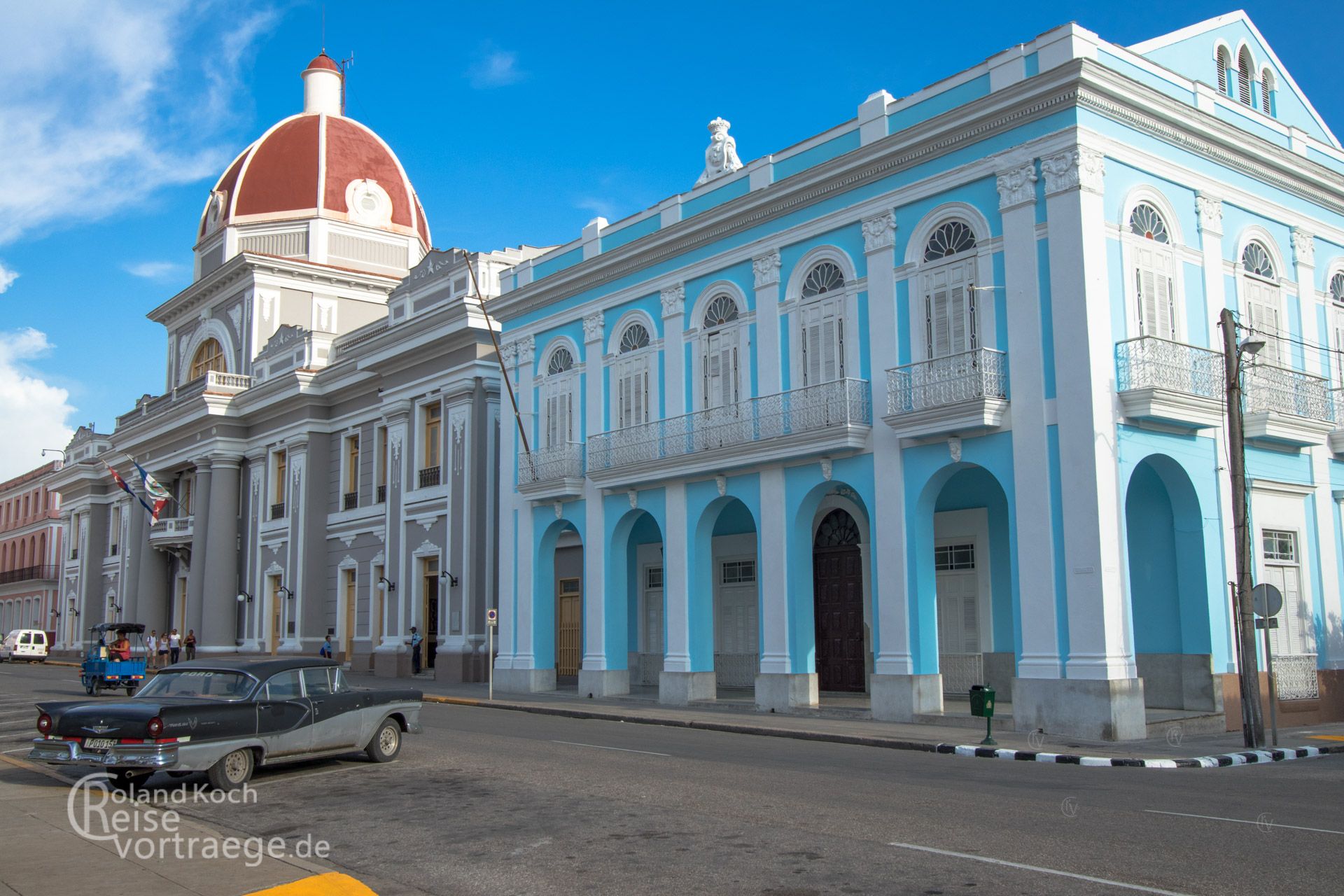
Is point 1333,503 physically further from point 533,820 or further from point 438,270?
point 438,270

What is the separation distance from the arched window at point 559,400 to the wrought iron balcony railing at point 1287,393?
1352 cm

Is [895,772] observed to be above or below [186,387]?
below

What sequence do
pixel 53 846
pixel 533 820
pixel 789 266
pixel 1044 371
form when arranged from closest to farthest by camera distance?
pixel 53 846
pixel 533 820
pixel 1044 371
pixel 789 266

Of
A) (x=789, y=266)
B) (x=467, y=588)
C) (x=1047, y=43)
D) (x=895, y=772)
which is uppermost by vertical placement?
(x=1047, y=43)

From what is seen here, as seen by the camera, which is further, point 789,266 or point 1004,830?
point 789,266

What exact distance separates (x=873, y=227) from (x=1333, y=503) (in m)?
9.15

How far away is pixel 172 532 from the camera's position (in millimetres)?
45156

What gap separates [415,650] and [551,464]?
9.08 m

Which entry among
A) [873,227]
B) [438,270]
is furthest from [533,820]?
[438,270]

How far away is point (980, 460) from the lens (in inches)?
708

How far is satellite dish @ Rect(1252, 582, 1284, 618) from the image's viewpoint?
1551cm

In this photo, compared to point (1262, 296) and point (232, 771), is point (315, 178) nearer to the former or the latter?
point (1262, 296)

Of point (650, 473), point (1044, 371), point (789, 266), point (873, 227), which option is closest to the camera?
point (1044, 371)

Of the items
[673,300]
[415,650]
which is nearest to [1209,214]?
[673,300]
